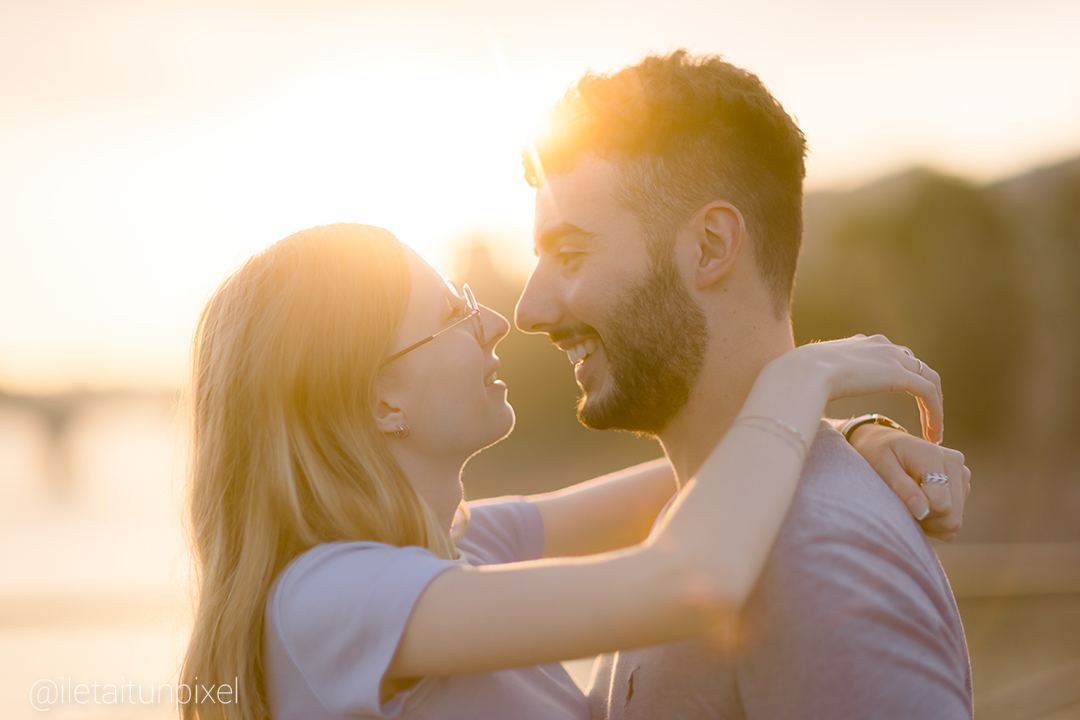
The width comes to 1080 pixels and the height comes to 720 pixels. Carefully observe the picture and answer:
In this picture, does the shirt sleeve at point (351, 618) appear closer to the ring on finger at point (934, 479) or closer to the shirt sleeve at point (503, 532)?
the shirt sleeve at point (503, 532)

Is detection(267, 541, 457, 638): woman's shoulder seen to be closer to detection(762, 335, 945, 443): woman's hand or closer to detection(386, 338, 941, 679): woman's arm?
detection(386, 338, 941, 679): woman's arm

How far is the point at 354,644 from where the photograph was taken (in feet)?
6.46

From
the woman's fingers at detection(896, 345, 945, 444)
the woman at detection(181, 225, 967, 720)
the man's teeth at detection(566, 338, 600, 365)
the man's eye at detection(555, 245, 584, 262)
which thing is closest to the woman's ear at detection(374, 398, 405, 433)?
the woman at detection(181, 225, 967, 720)

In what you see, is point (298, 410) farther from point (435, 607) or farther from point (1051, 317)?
point (1051, 317)

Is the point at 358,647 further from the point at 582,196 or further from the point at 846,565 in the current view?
the point at 582,196

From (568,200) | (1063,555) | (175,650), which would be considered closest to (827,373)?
(568,200)

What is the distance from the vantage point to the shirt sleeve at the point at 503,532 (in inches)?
136

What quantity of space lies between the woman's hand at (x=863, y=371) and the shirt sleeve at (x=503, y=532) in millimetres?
1661

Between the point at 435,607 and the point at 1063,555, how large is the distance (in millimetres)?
14915

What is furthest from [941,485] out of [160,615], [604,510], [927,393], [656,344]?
[160,615]

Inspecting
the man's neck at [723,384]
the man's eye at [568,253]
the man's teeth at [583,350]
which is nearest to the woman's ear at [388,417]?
the man's teeth at [583,350]

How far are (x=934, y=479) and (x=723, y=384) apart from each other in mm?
785

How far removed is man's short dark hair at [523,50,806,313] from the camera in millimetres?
2943

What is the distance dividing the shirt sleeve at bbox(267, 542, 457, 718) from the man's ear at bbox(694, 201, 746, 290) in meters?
1.48
